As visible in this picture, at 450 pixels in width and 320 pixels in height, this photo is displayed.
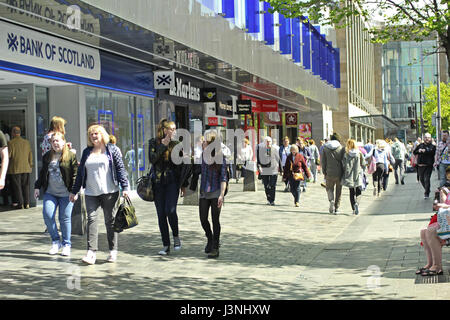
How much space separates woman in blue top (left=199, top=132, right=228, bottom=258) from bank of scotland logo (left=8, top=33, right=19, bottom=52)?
5.14 m

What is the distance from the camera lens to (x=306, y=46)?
30.4 m

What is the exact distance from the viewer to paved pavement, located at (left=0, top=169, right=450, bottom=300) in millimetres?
6539

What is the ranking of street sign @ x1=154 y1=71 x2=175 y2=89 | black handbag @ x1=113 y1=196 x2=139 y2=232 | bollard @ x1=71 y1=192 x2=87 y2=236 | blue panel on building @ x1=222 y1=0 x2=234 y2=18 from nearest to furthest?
black handbag @ x1=113 y1=196 x2=139 y2=232 → bollard @ x1=71 y1=192 x2=87 y2=236 → blue panel on building @ x1=222 y1=0 x2=234 y2=18 → street sign @ x1=154 y1=71 x2=175 y2=89

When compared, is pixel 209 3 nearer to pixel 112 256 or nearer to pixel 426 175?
pixel 426 175

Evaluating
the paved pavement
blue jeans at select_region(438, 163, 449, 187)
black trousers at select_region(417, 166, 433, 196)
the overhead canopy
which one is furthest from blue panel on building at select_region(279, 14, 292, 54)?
the overhead canopy

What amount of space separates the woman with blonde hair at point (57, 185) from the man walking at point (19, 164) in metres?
5.90

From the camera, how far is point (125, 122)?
18.2 meters

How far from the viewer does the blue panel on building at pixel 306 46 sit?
29.8m

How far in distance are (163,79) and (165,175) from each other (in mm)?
10791

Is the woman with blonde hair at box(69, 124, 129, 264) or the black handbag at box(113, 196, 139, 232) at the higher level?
the woman with blonde hair at box(69, 124, 129, 264)

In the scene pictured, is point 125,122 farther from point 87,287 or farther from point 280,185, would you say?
point 87,287

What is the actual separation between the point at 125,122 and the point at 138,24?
6.26 metres

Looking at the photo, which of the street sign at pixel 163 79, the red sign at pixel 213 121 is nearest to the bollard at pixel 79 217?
the street sign at pixel 163 79

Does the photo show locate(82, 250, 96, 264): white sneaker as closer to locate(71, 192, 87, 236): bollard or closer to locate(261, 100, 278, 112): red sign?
locate(71, 192, 87, 236): bollard
